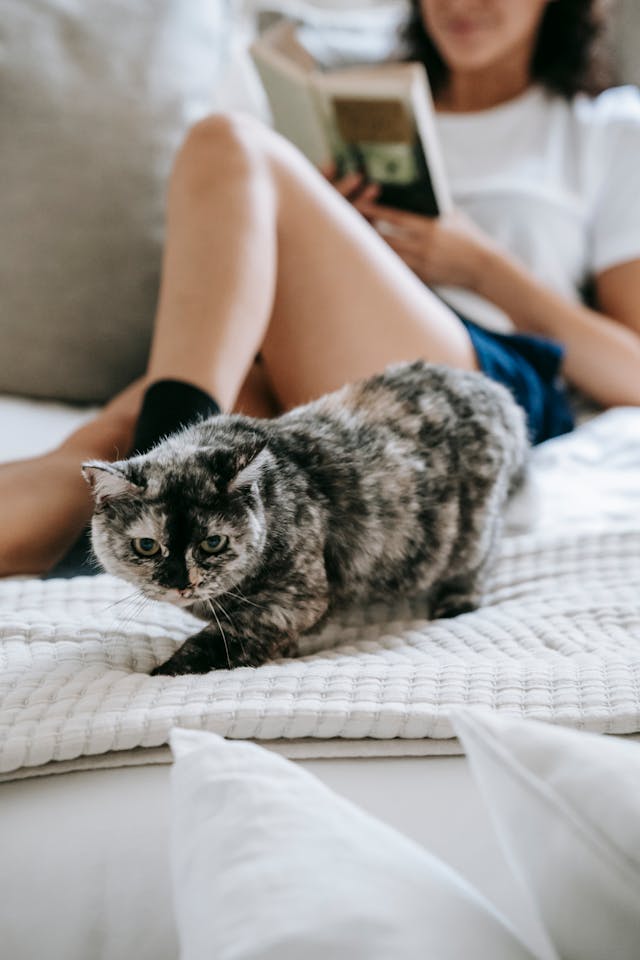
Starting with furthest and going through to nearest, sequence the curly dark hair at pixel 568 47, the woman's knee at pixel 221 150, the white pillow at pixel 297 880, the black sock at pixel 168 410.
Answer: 1. the curly dark hair at pixel 568 47
2. the woman's knee at pixel 221 150
3. the black sock at pixel 168 410
4. the white pillow at pixel 297 880

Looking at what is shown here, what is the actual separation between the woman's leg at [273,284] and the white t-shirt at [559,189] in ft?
1.40

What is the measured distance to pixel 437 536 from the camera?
2.93ft

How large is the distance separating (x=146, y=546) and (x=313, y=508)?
0.17 meters

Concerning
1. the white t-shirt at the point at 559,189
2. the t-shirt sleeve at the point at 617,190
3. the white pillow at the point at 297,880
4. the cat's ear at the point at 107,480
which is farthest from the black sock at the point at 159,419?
the t-shirt sleeve at the point at 617,190

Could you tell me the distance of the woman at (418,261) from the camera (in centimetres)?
98

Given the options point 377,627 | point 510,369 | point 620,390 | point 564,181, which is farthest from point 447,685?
point 564,181

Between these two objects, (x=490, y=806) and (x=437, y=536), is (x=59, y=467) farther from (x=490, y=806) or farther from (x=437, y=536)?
(x=490, y=806)

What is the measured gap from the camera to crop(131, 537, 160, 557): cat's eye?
707 millimetres

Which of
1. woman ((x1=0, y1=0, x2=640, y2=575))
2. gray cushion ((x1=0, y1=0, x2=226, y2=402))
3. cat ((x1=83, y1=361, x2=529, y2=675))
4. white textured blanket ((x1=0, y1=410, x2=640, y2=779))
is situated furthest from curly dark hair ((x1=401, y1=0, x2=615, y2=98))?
white textured blanket ((x1=0, y1=410, x2=640, y2=779))

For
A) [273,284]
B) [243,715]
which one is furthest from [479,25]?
[243,715]

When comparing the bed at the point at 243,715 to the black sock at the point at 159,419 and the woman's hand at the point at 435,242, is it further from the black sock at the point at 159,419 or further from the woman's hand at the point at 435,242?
the woman's hand at the point at 435,242

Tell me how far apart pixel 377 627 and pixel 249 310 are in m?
0.39

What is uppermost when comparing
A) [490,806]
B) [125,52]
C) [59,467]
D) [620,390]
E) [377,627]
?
[125,52]

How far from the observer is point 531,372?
1.31 metres
